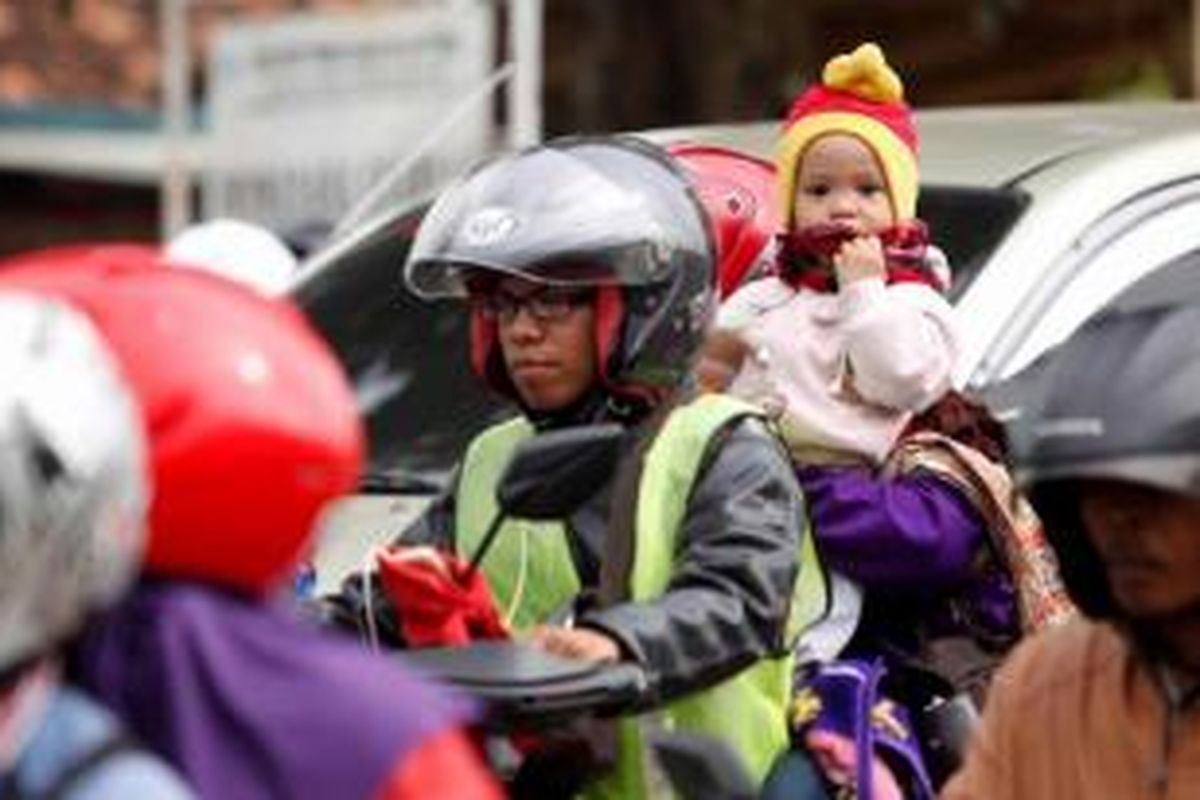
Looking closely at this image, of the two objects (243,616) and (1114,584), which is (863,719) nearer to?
(1114,584)

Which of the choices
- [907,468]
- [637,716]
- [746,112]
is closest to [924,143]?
[907,468]

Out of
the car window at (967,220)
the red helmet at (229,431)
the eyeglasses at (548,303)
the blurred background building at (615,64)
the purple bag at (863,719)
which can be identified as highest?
the red helmet at (229,431)

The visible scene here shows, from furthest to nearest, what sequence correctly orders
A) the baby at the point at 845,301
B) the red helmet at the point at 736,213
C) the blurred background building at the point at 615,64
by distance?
the blurred background building at the point at 615,64, the red helmet at the point at 736,213, the baby at the point at 845,301

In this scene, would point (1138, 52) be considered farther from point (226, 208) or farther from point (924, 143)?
point (924, 143)

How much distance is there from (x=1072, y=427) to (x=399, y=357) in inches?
129

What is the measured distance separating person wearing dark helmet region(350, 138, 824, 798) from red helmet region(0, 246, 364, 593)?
1434mm

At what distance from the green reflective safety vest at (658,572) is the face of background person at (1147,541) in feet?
2.70

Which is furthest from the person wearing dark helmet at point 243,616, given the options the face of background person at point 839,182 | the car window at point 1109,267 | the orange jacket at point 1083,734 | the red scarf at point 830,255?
the car window at point 1109,267

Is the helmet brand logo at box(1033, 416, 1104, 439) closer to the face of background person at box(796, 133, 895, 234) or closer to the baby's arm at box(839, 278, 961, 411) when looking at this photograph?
the baby's arm at box(839, 278, 961, 411)

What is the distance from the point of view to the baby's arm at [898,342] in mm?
5477

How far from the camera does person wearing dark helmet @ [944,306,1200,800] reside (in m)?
3.99

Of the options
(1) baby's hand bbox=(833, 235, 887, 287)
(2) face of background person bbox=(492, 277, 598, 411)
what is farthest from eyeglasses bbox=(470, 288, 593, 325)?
(1) baby's hand bbox=(833, 235, 887, 287)

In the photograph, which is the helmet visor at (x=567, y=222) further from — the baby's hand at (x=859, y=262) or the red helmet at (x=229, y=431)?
the red helmet at (x=229, y=431)

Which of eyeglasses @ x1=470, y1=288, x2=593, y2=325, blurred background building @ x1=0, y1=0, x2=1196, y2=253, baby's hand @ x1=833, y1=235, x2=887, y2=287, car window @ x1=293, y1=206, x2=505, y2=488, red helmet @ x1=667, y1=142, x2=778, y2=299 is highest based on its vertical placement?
eyeglasses @ x1=470, y1=288, x2=593, y2=325
